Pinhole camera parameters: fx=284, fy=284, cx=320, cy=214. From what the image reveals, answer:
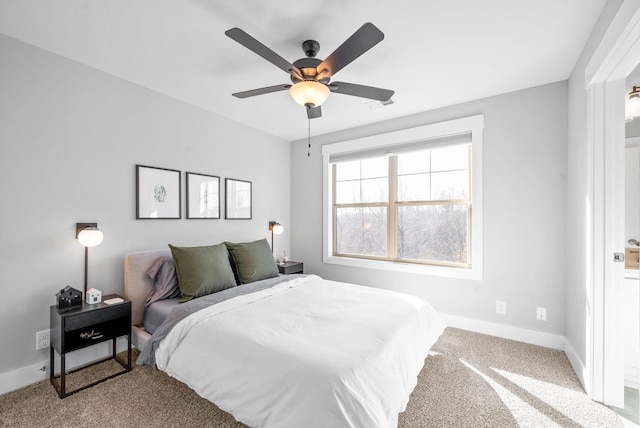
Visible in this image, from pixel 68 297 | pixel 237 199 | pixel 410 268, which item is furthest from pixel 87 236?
pixel 410 268

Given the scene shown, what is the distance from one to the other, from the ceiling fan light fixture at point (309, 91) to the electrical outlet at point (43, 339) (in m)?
2.66

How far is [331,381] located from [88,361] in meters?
2.41

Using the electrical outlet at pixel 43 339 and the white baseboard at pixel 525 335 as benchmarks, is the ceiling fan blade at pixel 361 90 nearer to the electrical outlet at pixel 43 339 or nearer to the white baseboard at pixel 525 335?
the white baseboard at pixel 525 335

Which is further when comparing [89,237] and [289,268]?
[289,268]

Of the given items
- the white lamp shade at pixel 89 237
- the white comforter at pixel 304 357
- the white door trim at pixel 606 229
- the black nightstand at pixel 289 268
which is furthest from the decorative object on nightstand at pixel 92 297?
the white door trim at pixel 606 229

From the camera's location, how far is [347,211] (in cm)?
429

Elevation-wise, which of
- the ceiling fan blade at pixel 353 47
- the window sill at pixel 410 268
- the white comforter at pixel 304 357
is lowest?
the white comforter at pixel 304 357

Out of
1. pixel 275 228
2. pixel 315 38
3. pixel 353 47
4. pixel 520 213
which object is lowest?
pixel 275 228

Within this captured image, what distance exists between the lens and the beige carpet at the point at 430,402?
1.77 metres

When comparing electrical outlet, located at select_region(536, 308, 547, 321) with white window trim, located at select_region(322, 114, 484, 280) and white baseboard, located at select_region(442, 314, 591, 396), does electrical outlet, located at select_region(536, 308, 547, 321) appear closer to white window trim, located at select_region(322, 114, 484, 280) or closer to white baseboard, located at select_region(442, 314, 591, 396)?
white baseboard, located at select_region(442, 314, 591, 396)

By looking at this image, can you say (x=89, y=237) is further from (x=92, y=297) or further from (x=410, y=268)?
(x=410, y=268)

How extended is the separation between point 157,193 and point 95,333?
53.8 inches

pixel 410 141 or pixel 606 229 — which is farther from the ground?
pixel 410 141

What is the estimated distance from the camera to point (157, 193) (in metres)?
2.95
